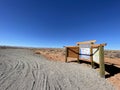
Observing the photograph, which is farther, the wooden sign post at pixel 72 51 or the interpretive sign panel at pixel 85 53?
the wooden sign post at pixel 72 51

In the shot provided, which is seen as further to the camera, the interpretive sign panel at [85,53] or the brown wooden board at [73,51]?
the brown wooden board at [73,51]

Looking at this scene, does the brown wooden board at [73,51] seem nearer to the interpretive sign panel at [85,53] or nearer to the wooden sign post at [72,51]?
the wooden sign post at [72,51]

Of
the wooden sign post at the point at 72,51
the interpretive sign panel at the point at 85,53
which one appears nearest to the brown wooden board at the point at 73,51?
the wooden sign post at the point at 72,51

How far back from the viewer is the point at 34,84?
464 cm

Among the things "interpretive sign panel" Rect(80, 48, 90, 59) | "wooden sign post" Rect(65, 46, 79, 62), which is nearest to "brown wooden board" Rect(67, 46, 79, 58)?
"wooden sign post" Rect(65, 46, 79, 62)

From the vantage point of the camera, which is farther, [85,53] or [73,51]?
[73,51]

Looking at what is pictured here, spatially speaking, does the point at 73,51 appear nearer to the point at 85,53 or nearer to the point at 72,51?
the point at 72,51

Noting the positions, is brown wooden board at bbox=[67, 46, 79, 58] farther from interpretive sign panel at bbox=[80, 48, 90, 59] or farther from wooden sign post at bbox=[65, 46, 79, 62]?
interpretive sign panel at bbox=[80, 48, 90, 59]

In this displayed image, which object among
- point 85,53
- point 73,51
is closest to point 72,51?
point 73,51

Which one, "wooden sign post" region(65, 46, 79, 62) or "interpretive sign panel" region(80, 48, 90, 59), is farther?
"wooden sign post" region(65, 46, 79, 62)

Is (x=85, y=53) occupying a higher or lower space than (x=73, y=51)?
lower

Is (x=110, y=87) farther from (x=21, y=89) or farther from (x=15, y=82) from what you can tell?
(x=15, y=82)

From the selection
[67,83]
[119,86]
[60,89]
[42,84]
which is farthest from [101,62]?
[42,84]

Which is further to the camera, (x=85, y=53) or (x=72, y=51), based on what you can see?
(x=72, y=51)
